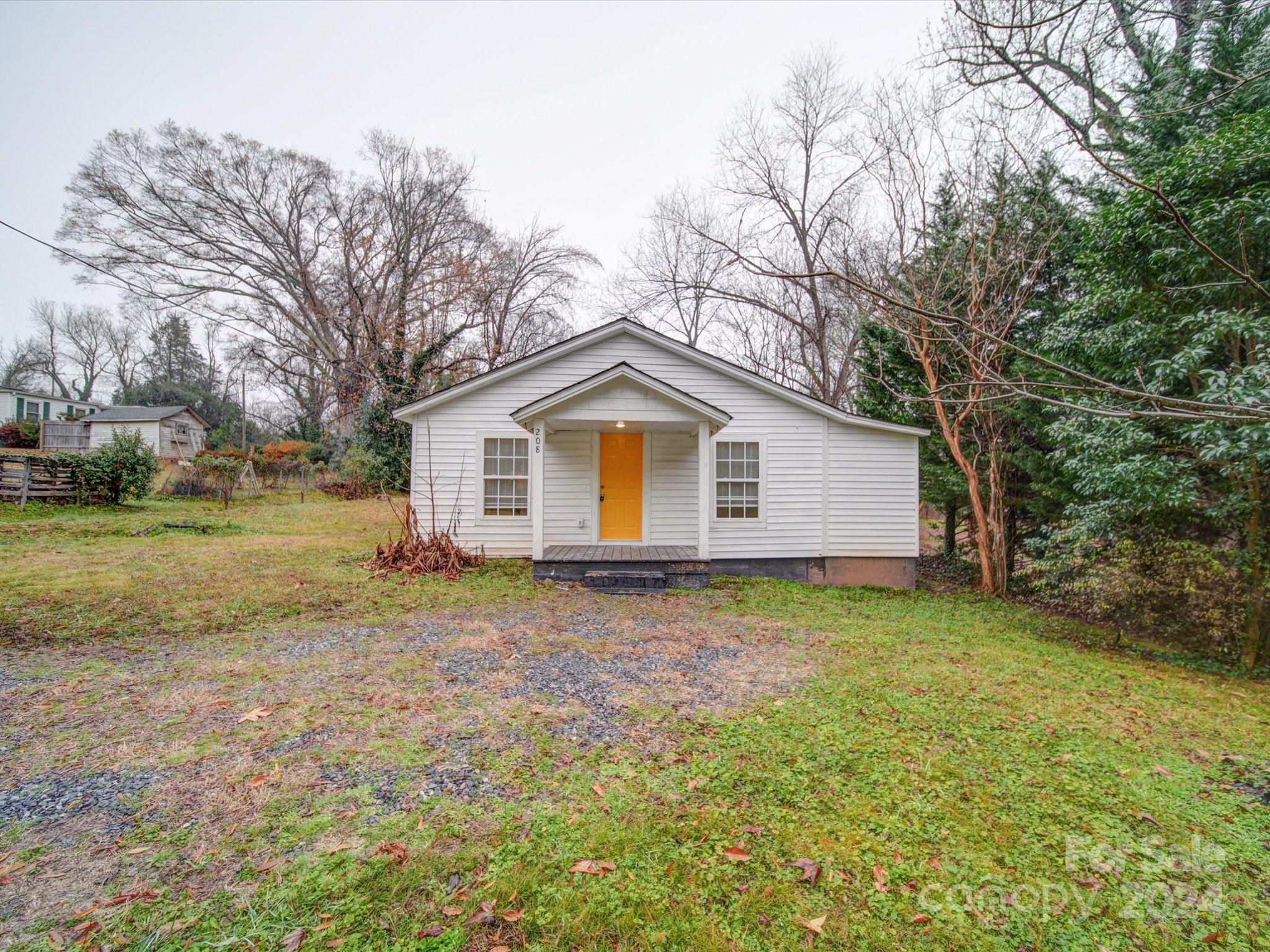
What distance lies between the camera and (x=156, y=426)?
1029 inches

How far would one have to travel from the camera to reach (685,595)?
7.87 meters

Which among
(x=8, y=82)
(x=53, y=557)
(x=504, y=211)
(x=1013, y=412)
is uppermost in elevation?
(x=504, y=211)

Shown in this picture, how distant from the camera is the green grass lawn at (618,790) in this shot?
2.05 metres

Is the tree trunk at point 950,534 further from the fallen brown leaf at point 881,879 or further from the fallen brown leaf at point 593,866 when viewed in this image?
the fallen brown leaf at point 593,866

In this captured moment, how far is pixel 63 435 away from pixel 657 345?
30.2 metres

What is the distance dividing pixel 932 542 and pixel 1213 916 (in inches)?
565

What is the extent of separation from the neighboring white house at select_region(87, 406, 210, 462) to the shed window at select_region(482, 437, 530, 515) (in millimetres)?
23381

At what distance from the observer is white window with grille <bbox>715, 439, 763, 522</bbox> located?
9.58 metres

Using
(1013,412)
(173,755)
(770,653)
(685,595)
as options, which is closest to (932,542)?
(1013,412)

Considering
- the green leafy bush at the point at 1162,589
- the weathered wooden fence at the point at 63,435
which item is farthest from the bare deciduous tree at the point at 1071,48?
the weathered wooden fence at the point at 63,435

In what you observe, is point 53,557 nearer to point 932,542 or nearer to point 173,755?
point 173,755

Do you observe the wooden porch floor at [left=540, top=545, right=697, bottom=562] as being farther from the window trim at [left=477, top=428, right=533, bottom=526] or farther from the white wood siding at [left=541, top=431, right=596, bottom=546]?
the window trim at [left=477, top=428, right=533, bottom=526]

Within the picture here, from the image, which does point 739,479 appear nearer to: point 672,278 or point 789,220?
point 789,220

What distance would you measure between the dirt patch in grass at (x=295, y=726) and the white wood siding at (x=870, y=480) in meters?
4.48
